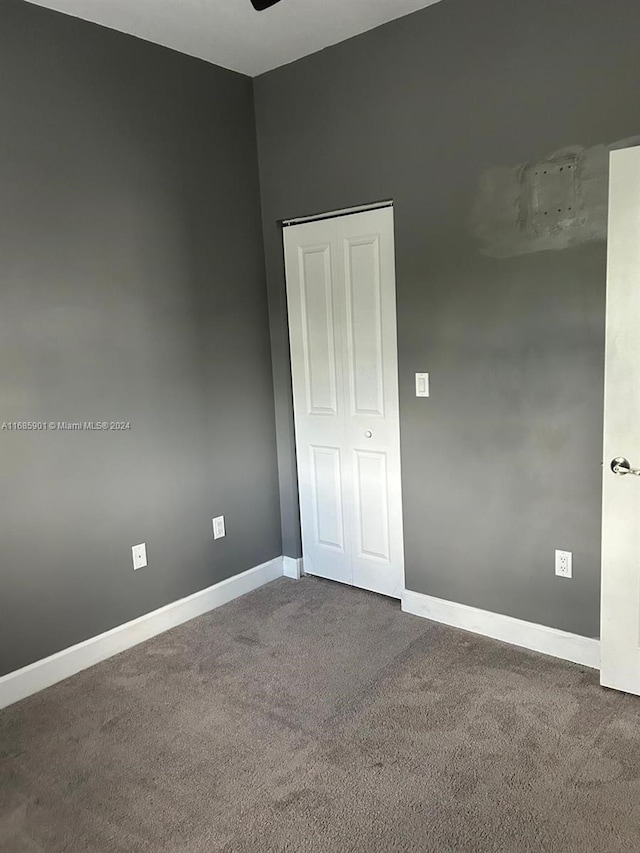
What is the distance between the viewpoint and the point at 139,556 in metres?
3.10

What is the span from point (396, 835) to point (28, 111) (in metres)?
2.87

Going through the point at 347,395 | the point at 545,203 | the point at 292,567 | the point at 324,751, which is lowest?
the point at 324,751

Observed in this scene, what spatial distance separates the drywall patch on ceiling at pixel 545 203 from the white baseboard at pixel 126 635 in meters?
2.12

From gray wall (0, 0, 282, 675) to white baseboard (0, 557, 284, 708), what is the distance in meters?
0.05

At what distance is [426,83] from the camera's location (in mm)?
2855

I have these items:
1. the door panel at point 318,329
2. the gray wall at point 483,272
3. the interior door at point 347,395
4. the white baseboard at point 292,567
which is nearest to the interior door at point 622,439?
the gray wall at point 483,272

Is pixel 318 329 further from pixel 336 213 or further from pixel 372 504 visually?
pixel 372 504

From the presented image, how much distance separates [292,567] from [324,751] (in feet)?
5.25

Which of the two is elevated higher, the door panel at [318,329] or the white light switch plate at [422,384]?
the door panel at [318,329]

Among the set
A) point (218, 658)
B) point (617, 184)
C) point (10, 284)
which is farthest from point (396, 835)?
point (10, 284)

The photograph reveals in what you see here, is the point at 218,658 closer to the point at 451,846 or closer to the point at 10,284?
the point at 451,846

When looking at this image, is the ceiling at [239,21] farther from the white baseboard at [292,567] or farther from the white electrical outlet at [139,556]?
the white baseboard at [292,567]

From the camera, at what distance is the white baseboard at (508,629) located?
2707 millimetres

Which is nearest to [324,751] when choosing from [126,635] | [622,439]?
[126,635]
